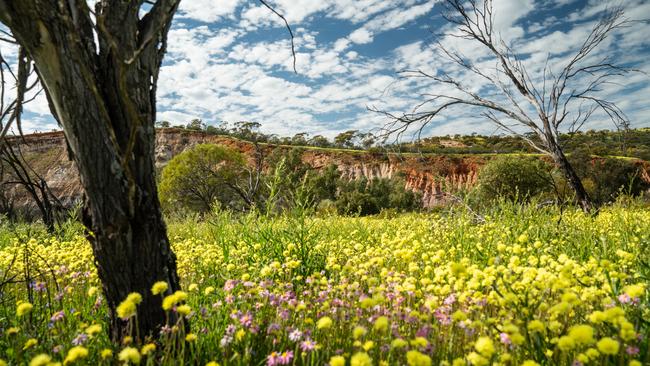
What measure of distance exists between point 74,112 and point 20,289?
3669 millimetres

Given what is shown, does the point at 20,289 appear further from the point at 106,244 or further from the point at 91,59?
the point at 91,59

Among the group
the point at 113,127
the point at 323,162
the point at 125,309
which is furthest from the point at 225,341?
the point at 323,162

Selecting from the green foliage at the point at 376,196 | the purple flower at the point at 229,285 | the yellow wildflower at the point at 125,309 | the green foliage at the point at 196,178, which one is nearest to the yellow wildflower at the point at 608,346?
the yellow wildflower at the point at 125,309

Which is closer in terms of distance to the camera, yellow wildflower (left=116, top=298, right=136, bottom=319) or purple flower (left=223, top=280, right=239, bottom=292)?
yellow wildflower (left=116, top=298, right=136, bottom=319)

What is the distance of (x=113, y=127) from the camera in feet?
6.31

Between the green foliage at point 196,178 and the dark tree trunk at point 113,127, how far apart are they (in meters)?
34.7

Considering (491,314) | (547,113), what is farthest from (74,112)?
(547,113)

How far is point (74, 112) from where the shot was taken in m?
1.80

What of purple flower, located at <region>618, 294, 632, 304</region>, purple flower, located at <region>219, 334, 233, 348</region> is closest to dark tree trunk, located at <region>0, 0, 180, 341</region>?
purple flower, located at <region>219, 334, 233, 348</region>

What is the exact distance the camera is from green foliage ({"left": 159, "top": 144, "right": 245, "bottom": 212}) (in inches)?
1459

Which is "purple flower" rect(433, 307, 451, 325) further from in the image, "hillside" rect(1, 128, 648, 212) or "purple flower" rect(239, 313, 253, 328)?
"hillside" rect(1, 128, 648, 212)

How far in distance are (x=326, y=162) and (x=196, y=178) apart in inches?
1462

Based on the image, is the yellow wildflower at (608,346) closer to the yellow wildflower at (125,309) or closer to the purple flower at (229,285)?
the yellow wildflower at (125,309)

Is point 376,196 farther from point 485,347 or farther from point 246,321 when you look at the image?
point 485,347
